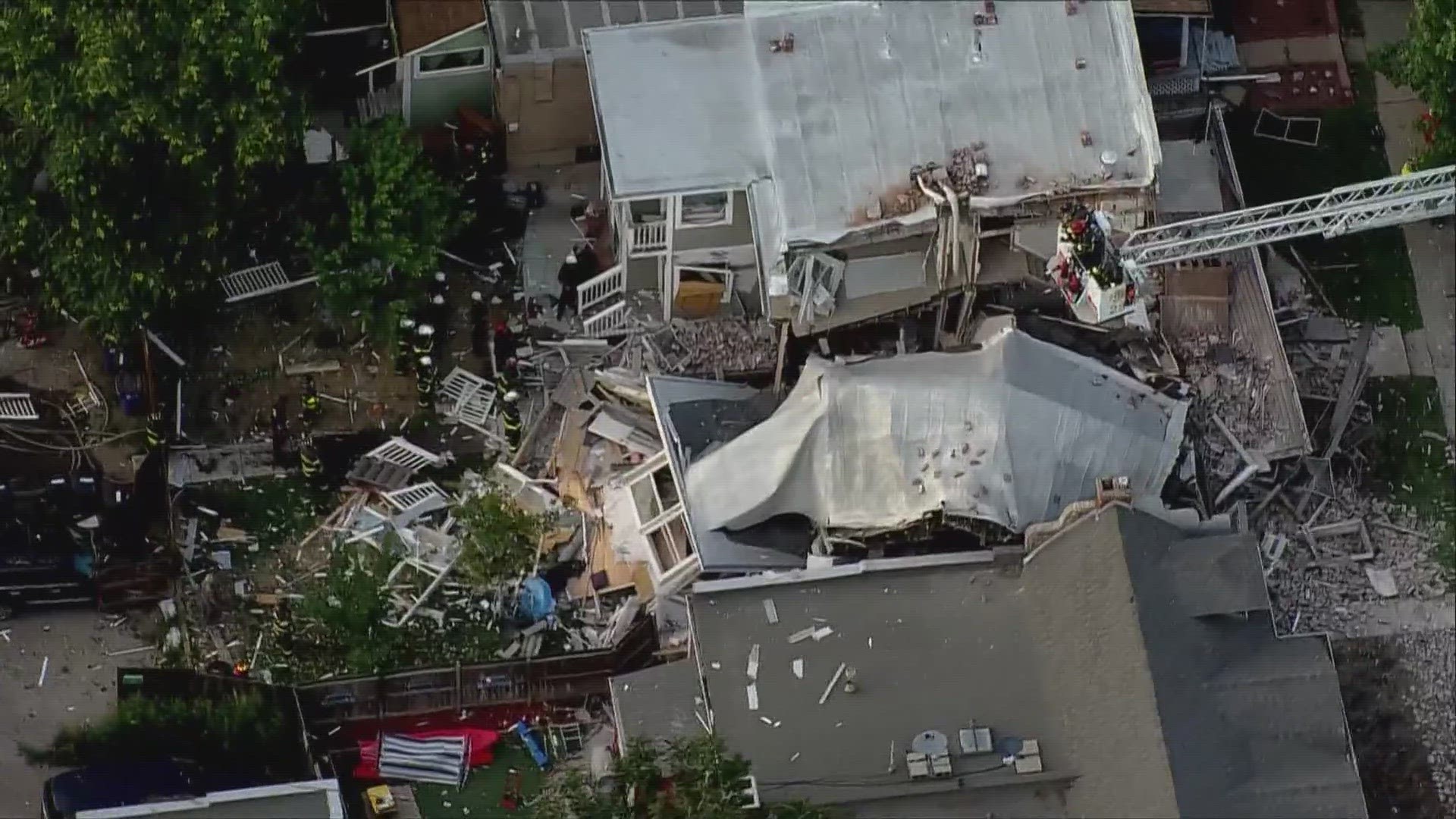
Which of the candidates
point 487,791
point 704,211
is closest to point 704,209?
point 704,211

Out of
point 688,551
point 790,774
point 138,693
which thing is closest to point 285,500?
point 138,693

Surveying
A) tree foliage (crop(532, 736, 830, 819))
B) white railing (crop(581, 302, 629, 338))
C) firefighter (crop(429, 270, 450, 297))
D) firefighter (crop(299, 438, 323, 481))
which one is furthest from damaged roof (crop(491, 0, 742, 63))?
tree foliage (crop(532, 736, 830, 819))

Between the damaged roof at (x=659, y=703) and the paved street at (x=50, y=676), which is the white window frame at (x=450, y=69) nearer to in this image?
the paved street at (x=50, y=676)

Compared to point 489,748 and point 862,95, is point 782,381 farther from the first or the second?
point 489,748

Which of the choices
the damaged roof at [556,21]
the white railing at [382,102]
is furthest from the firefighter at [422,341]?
the damaged roof at [556,21]

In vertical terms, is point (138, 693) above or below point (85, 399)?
below

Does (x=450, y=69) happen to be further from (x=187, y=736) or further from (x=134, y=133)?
(x=187, y=736)
